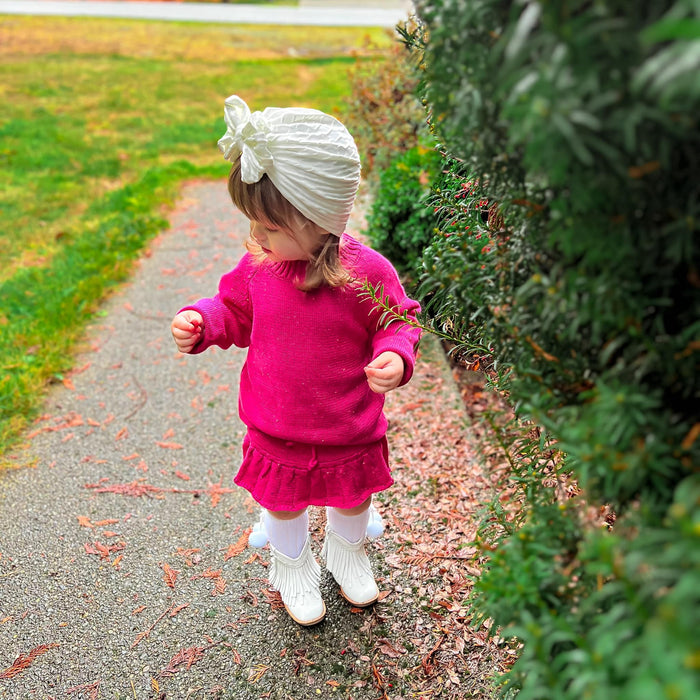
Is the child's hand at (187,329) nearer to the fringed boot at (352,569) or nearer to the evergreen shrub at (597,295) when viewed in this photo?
the fringed boot at (352,569)

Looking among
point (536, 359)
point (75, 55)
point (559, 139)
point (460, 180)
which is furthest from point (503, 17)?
point (75, 55)

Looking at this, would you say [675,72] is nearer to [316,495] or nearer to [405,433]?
[316,495]

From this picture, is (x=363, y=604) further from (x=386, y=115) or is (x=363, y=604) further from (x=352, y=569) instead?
(x=386, y=115)

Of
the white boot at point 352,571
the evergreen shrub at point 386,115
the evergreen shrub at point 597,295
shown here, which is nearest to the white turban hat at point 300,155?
the evergreen shrub at point 597,295

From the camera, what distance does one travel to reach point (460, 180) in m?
1.87

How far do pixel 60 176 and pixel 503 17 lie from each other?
704 cm

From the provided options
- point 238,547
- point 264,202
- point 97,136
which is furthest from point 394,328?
point 97,136

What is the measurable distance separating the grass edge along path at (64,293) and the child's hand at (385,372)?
2.19 meters

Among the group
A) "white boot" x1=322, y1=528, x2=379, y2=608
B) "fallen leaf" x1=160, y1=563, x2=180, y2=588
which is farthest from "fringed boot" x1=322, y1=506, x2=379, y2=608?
"fallen leaf" x1=160, y1=563, x2=180, y2=588

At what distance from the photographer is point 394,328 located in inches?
84.0

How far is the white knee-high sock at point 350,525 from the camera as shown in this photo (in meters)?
2.46

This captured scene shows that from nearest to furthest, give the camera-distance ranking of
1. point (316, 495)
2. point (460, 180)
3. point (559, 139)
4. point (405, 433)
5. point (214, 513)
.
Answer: point (559, 139) < point (460, 180) < point (316, 495) < point (214, 513) < point (405, 433)

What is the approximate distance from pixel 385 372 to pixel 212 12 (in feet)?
61.3

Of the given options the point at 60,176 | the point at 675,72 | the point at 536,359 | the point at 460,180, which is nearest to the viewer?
the point at 675,72
